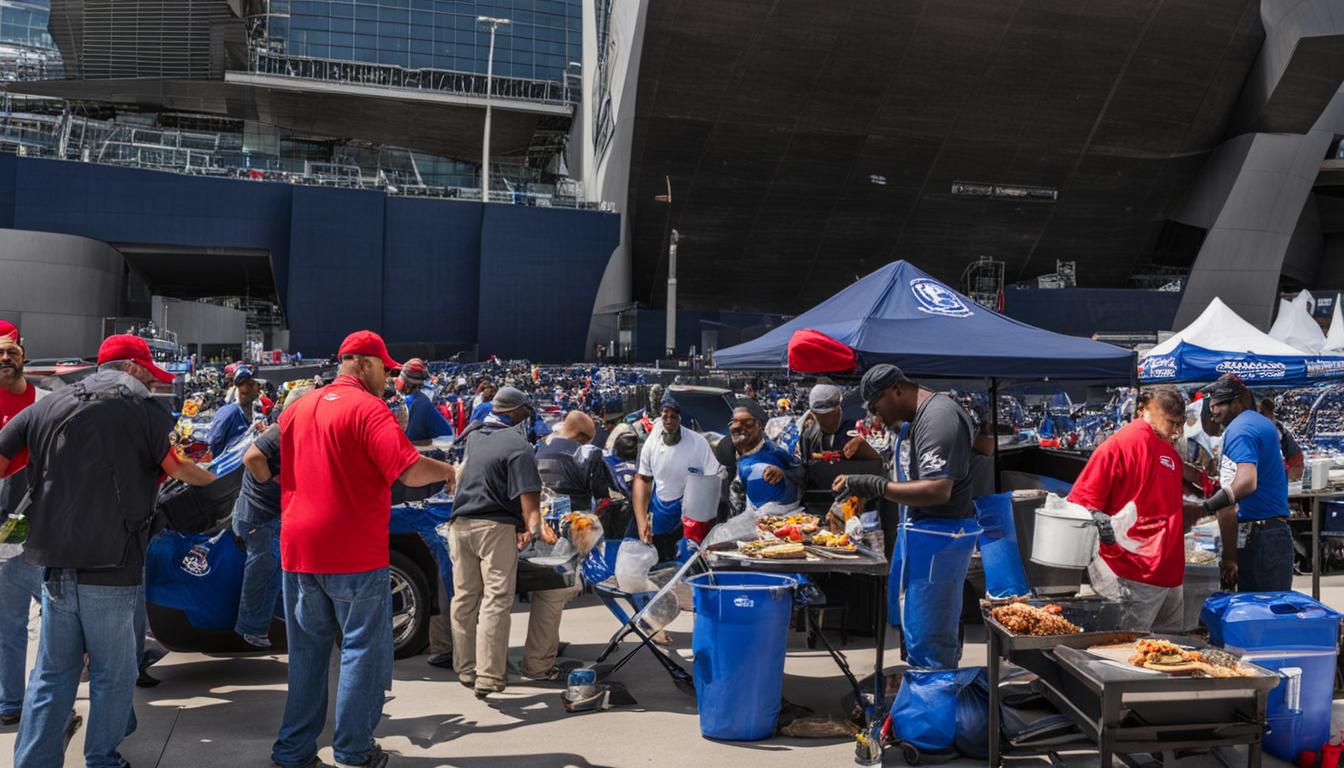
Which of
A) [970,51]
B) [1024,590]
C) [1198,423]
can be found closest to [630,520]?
[1024,590]

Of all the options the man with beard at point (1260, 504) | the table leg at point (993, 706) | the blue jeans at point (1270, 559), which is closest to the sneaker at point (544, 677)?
the table leg at point (993, 706)

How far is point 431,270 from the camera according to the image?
130 feet

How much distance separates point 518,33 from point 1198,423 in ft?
176

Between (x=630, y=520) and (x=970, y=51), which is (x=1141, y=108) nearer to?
(x=970, y=51)

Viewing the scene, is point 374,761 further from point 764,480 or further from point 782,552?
point 764,480

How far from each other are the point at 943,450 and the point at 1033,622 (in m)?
1.01

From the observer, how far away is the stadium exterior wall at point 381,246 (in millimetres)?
35969

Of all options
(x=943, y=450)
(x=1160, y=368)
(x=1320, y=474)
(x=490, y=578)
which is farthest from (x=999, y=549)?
(x=1160, y=368)

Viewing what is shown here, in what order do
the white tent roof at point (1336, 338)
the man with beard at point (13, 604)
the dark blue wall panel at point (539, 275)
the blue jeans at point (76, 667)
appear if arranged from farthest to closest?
the dark blue wall panel at point (539, 275), the white tent roof at point (1336, 338), the man with beard at point (13, 604), the blue jeans at point (76, 667)

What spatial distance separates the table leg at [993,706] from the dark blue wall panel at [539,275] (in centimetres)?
3624

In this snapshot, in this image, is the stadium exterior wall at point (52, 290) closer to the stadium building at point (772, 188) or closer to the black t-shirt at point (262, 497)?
the stadium building at point (772, 188)

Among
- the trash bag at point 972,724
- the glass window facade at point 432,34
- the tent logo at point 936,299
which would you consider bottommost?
the trash bag at point 972,724

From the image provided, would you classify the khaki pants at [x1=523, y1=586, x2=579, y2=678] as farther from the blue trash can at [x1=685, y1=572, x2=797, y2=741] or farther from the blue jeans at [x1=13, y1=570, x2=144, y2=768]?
the blue jeans at [x1=13, y1=570, x2=144, y2=768]

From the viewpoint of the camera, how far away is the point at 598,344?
145ft
